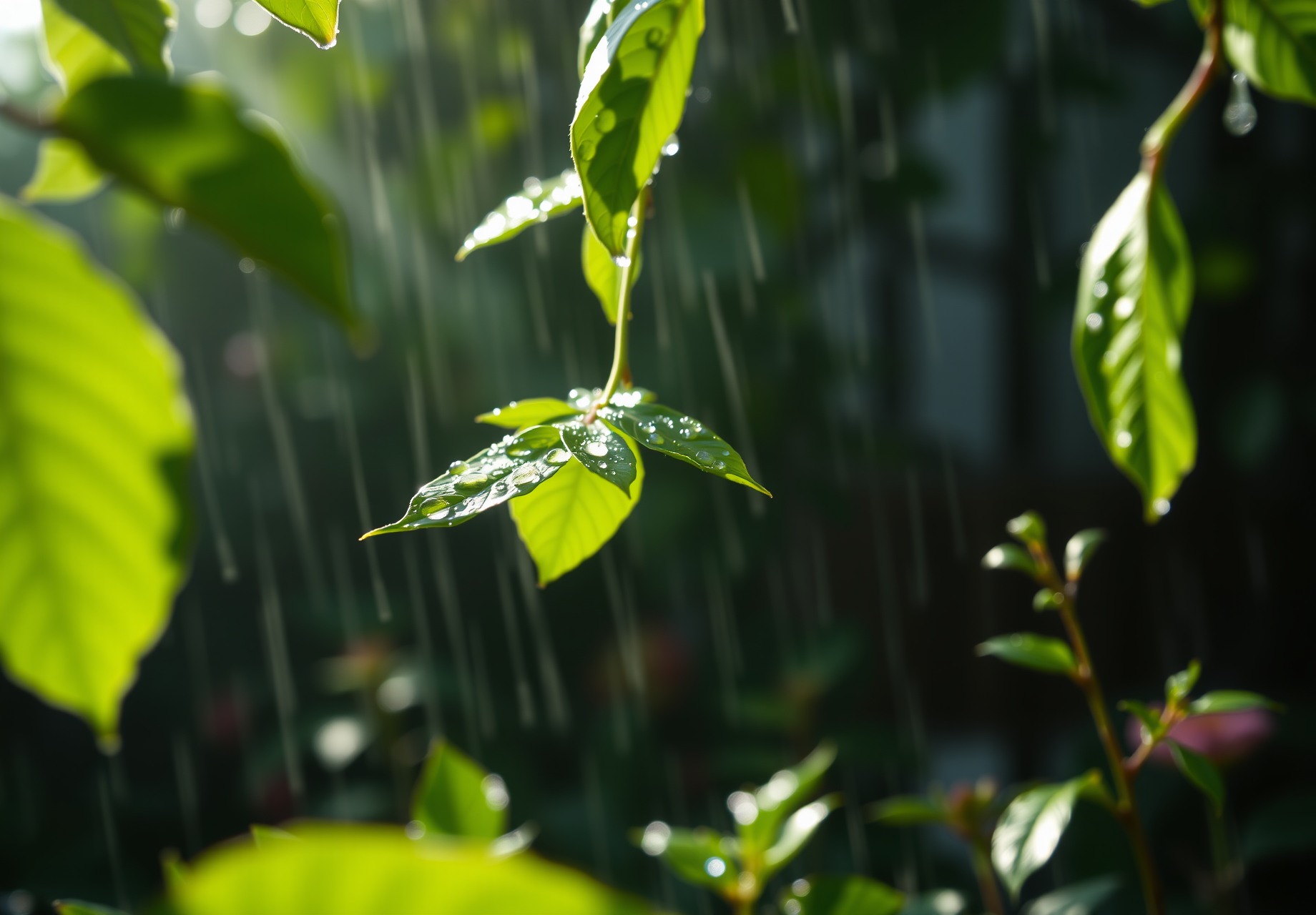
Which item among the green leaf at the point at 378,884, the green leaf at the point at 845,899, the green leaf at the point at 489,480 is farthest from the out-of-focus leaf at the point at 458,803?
the green leaf at the point at 378,884

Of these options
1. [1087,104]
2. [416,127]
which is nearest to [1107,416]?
[416,127]

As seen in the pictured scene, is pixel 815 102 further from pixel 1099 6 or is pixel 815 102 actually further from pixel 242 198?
pixel 242 198

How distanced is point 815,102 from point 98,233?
1.38 meters

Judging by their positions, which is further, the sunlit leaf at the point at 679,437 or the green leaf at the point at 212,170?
the sunlit leaf at the point at 679,437

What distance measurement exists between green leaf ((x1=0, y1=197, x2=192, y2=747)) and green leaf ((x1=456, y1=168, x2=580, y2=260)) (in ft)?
0.60

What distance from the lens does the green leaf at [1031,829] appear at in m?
0.43

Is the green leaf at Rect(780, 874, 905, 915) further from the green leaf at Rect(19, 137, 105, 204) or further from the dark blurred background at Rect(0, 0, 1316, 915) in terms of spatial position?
the dark blurred background at Rect(0, 0, 1316, 915)

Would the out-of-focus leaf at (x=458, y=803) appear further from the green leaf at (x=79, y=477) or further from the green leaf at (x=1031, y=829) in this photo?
the green leaf at (x=79, y=477)

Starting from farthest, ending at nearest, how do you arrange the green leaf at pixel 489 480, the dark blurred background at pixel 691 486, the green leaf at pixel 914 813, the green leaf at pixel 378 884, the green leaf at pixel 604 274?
the dark blurred background at pixel 691 486, the green leaf at pixel 914 813, the green leaf at pixel 604 274, the green leaf at pixel 489 480, the green leaf at pixel 378 884

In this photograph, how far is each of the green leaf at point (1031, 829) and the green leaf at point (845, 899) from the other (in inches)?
2.1

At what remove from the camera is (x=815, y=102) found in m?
1.63

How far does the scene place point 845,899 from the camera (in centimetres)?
46

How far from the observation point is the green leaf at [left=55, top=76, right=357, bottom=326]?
0.15 meters

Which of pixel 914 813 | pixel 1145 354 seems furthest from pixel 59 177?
pixel 914 813
